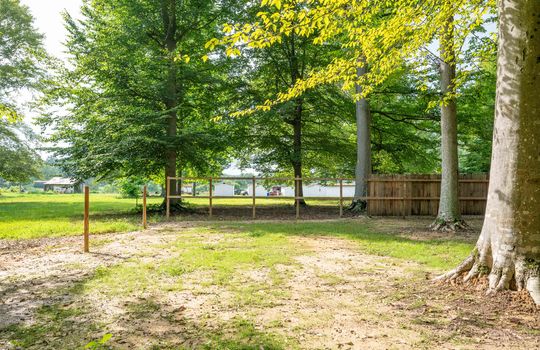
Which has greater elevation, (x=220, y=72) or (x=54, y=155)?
(x=220, y=72)

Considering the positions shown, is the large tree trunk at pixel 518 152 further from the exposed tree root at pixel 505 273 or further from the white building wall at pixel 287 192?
the white building wall at pixel 287 192

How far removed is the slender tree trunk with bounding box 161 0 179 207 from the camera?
1391cm

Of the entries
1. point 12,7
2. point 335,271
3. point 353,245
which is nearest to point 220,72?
point 353,245

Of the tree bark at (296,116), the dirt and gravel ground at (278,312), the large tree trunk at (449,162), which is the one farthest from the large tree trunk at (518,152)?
the tree bark at (296,116)

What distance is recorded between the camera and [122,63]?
44.6ft

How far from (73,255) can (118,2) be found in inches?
465

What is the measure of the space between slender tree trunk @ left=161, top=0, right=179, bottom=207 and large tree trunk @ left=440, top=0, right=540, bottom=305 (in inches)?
449

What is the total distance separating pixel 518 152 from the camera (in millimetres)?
3707

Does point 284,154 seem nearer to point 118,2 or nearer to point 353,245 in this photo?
point 118,2

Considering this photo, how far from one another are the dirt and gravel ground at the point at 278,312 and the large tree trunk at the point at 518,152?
0.33m

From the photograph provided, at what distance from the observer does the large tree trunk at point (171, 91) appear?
13.9m

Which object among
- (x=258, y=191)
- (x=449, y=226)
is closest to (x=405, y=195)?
(x=449, y=226)

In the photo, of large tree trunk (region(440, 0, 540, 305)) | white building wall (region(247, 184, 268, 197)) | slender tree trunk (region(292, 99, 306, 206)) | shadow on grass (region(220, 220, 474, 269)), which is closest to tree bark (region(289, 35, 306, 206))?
slender tree trunk (region(292, 99, 306, 206))

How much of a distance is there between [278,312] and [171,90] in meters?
12.3
